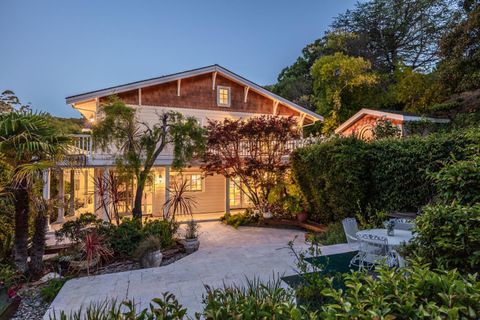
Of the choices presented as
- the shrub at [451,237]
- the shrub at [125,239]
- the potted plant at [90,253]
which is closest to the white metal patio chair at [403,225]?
the shrub at [451,237]

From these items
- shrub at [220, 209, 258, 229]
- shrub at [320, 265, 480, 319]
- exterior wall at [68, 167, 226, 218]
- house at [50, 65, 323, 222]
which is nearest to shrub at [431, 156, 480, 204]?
shrub at [320, 265, 480, 319]

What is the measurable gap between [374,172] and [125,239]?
707cm

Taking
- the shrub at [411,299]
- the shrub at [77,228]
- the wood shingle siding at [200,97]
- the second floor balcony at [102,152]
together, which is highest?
the wood shingle siding at [200,97]

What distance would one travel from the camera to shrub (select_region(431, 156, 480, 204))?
3506mm

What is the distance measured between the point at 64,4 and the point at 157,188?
13.8 meters

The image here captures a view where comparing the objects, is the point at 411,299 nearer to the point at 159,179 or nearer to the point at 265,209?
the point at 265,209

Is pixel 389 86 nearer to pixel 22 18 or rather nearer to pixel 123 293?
pixel 123 293

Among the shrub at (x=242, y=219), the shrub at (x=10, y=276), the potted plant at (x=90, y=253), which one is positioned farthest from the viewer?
the shrub at (x=242, y=219)

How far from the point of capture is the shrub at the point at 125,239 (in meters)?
6.69

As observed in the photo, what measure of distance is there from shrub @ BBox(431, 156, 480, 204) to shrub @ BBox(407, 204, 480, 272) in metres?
0.69

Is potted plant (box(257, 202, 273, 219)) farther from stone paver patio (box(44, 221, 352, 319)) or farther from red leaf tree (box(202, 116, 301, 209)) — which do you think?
stone paver patio (box(44, 221, 352, 319))

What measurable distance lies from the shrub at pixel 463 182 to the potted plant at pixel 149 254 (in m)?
5.51

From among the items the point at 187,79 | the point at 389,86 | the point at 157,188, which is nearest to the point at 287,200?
the point at 157,188

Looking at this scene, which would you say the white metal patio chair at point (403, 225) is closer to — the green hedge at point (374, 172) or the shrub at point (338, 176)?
the green hedge at point (374, 172)
